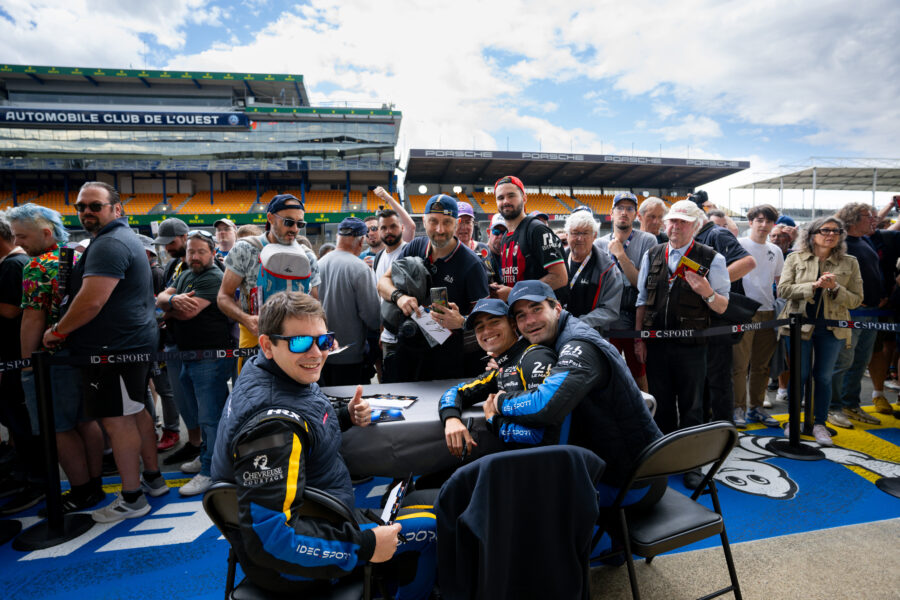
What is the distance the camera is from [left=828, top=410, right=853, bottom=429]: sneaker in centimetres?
403

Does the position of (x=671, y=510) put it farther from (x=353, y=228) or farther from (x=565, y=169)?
(x=565, y=169)

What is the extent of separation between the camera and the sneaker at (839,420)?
403 centimetres

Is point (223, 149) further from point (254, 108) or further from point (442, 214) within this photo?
point (442, 214)

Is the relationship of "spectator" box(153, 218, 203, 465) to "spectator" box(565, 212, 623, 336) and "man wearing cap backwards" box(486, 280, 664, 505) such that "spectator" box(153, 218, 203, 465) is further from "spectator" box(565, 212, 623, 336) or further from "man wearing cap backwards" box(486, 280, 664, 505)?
"spectator" box(565, 212, 623, 336)

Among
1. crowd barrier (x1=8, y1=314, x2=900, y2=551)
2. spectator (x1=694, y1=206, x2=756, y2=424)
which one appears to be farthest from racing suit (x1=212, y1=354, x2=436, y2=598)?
spectator (x1=694, y1=206, x2=756, y2=424)

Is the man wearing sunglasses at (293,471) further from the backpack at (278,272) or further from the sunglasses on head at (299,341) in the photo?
the backpack at (278,272)

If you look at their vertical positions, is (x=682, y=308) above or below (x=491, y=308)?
below

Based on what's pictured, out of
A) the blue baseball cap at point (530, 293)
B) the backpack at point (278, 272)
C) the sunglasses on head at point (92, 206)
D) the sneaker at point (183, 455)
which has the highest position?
the sunglasses on head at point (92, 206)

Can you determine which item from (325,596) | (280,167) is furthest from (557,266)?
(280,167)

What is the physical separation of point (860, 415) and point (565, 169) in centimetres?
2529

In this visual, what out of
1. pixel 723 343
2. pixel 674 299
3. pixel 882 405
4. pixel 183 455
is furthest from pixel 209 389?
pixel 882 405

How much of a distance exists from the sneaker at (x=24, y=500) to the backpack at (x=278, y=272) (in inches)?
73.7

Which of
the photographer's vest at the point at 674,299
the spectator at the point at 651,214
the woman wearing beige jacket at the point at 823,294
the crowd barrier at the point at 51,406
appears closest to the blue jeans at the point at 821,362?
the woman wearing beige jacket at the point at 823,294

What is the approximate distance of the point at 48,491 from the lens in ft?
8.50
